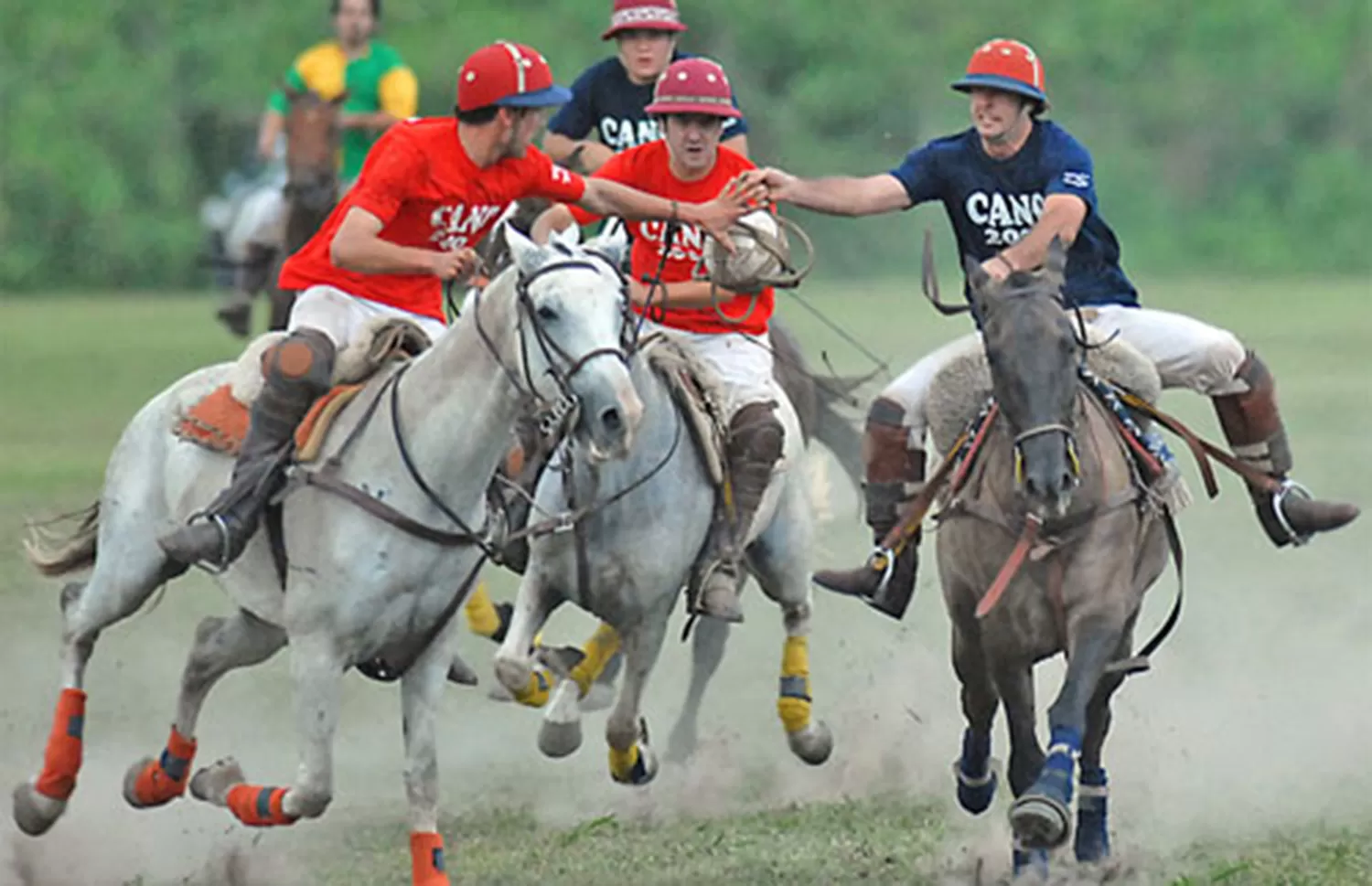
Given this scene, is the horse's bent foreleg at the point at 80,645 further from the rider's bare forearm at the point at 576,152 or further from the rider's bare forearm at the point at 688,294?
the rider's bare forearm at the point at 576,152

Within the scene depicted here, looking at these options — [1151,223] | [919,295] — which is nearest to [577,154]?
[919,295]

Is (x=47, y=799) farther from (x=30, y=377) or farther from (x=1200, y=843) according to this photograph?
(x=30, y=377)

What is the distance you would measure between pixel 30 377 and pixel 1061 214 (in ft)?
68.1

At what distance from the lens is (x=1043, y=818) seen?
8078mm

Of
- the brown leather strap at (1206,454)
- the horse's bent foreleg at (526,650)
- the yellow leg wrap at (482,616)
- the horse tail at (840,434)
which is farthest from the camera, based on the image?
the horse tail at (840,434)

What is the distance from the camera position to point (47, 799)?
9.36 meters

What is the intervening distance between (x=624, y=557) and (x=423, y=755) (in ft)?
4.18

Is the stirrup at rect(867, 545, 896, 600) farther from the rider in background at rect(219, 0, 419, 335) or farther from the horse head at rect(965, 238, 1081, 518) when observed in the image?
the rider in background at rect(219, 0, 419, 335)

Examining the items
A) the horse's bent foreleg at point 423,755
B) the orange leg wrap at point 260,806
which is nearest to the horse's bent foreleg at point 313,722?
the orange leg wrap at point 260,806

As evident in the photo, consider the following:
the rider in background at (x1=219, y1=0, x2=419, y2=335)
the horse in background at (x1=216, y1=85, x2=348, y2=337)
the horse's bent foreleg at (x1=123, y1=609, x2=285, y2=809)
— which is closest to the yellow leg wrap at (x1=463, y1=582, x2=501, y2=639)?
the horse's bent foreleg at (x1=123, y1=609, x2=285, y2=809)

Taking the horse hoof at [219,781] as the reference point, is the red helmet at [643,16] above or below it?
above

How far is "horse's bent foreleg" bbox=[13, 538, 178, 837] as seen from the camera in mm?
9367

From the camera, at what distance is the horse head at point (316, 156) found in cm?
1739

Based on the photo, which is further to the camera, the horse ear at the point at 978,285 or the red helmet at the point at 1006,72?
the red helmet at the point at 1006,72
